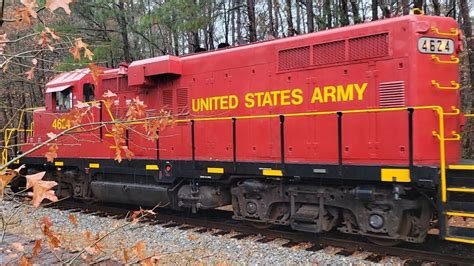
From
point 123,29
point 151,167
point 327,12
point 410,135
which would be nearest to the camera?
Answer: point 410,135

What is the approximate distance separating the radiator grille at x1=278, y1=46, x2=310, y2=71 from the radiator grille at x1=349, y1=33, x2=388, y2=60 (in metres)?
0.84

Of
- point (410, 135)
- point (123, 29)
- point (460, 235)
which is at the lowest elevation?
point (460, 235)

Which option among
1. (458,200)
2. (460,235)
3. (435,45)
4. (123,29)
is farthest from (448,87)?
(123,29)

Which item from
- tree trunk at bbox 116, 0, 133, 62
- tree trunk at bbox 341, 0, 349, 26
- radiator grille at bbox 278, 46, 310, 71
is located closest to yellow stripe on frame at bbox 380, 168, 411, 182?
radiator grille at bbox 278, 46, 310, 71

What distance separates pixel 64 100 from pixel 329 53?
750cm

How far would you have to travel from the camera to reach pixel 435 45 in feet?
21.7

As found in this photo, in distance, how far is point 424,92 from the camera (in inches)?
256

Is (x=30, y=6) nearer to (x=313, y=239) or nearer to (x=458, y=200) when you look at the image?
(x=458, y=200)

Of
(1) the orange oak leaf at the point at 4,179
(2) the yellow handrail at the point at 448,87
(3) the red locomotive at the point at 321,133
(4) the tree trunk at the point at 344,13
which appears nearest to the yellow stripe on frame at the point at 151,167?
(3) the red locomotive at the point at 321,133

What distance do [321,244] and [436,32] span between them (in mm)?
3886

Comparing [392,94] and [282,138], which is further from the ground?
[392,94]

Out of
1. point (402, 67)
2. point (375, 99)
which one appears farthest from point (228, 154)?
point (402, 67)

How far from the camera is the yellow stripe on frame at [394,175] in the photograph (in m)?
6.10

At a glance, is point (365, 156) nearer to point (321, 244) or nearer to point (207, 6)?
point (321, 244)
